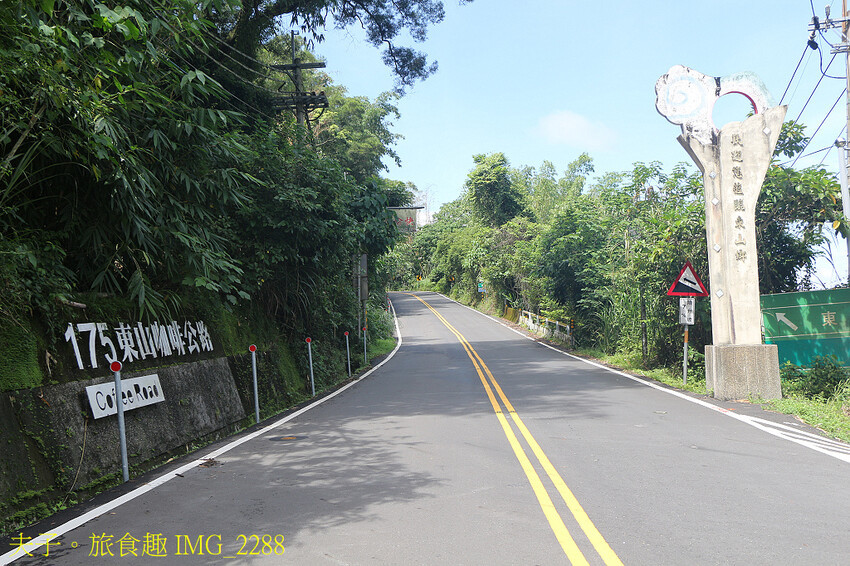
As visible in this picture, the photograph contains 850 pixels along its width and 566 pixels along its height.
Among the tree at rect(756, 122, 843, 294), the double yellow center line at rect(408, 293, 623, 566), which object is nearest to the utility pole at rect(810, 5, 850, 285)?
the tree at rect(756, 122, 843, 294)

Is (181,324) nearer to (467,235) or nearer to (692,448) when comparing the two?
(692,448)

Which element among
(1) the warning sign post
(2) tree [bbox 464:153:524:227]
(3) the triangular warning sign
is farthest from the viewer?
(2) tree [bbox 464:153:524:227]

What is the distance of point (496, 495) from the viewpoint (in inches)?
214

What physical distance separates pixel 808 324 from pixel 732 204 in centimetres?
286

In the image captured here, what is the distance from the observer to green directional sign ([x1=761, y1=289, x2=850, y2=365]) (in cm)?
1150

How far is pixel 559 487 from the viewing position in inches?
223

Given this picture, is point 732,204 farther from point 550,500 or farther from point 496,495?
point 496,495

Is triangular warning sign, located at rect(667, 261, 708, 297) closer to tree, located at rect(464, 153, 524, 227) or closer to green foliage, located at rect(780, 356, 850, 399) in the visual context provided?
green foliage, located at rect(780, 356, 850, 399)

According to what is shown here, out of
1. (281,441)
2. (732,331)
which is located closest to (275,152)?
(281,441)

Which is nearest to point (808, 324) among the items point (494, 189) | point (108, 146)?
point (108, 146)

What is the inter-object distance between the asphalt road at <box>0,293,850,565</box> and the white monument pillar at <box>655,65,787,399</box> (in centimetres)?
119

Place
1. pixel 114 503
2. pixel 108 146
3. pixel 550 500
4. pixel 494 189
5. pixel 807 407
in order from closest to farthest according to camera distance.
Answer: pixel 550 500 < pixel 114 503 < pixel 108 146 < pixel 807 407 < pixel 494 189

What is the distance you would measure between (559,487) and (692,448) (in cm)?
261

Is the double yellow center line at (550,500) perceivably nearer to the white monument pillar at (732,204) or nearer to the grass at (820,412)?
the grass at (820,412)
